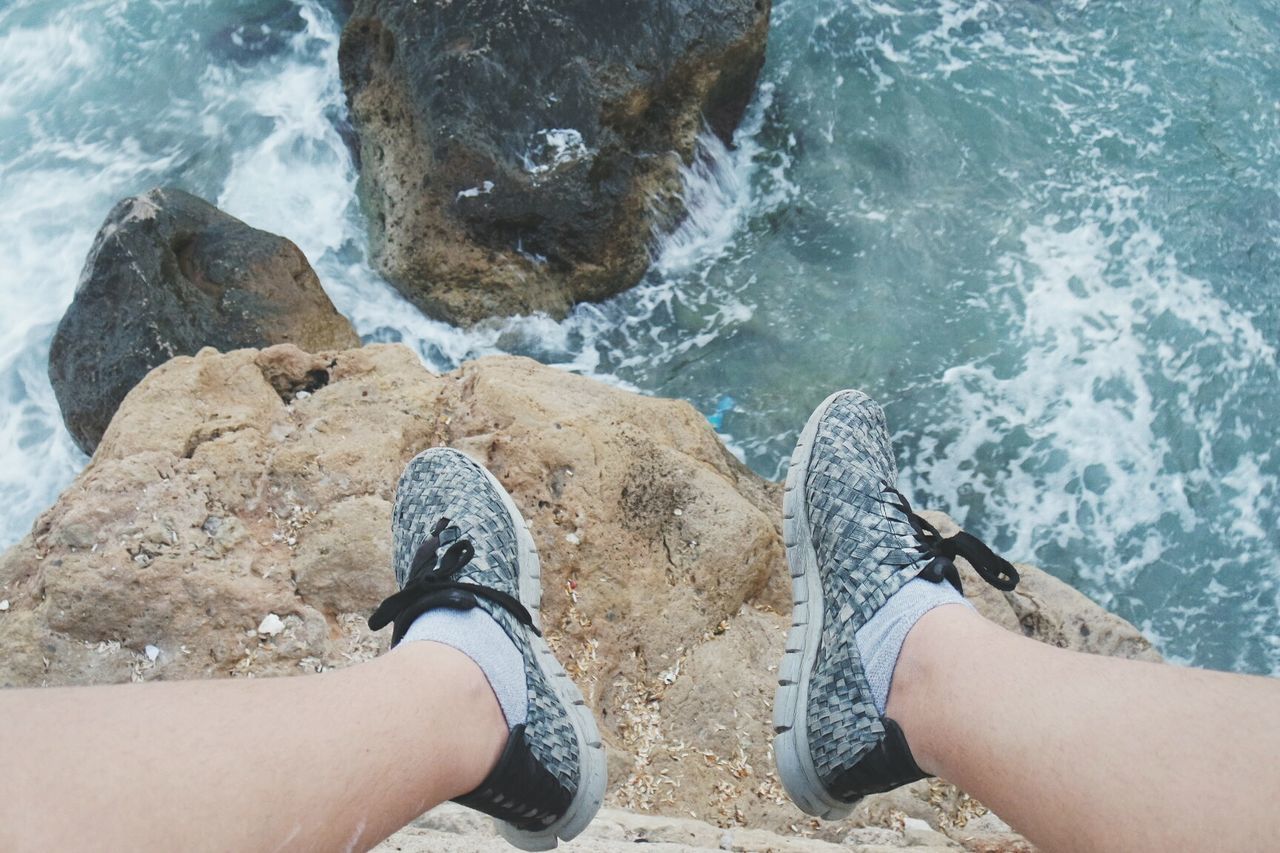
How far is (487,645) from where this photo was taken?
7.46 ft

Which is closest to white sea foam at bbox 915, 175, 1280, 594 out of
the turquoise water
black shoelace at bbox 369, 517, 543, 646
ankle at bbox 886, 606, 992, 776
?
the turquoise water

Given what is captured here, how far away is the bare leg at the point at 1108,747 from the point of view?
5.10 ft

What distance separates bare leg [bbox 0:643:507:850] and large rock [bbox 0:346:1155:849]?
1.04 metres

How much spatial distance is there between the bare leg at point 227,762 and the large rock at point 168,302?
3.27m

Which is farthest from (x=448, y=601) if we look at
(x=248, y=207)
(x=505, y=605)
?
(x=248, y=207)

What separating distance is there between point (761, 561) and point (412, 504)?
1.12 meters

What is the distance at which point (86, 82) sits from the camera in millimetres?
7562

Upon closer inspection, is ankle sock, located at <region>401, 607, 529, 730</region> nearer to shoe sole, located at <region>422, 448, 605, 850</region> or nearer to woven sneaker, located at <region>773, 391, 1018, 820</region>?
shoe sole, located at <region>422, 448, 605, 850</region>

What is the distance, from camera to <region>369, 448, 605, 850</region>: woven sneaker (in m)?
2.18

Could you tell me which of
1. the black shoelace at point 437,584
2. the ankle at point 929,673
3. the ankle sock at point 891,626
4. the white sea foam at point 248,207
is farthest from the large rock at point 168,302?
the ankle at point 929,673

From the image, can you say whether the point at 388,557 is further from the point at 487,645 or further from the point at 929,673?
the point at 929,673

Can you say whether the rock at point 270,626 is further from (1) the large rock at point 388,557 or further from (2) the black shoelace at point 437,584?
(2) the black shoelace at point 437,584

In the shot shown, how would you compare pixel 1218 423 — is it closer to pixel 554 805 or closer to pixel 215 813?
pixel 554 805

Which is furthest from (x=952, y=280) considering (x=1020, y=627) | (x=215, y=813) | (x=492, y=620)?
(x=215, y=813)
